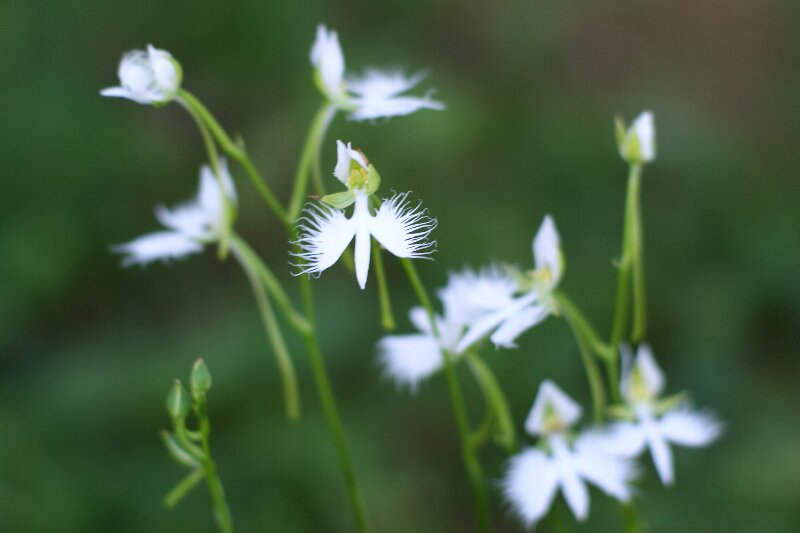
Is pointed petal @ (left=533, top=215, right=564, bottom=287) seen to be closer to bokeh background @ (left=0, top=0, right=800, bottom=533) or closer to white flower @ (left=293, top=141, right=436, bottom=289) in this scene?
white flower @ (left=293, top=141, right=436, bottom=289)

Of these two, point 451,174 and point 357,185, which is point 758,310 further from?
point 357,185

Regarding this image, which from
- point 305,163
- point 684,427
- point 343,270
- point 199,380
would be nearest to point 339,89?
point 305,163

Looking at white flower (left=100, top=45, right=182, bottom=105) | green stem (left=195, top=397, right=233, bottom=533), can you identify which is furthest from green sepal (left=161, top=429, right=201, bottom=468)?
white flower (left=100, top=45, right=182, bottom=105)

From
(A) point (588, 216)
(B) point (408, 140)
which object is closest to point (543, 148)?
(A) point (588, 216)

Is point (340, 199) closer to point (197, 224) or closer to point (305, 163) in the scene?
point (305, 163)

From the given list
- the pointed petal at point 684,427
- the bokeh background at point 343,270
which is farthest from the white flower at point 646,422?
the bokeh background at point 343,270

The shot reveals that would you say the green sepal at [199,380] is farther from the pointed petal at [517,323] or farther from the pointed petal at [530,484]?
the pointed petal at [530,484]
